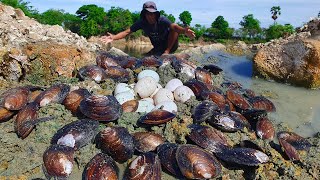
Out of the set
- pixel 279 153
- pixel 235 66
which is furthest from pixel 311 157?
pixel 235 66

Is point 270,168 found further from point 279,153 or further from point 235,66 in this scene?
point 235,66

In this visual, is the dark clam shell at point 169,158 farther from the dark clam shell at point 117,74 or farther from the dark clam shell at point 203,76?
the dark clam shell at point 203,76

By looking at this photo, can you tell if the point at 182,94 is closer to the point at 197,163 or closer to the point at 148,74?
the point at 148,74

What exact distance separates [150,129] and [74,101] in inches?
45.8

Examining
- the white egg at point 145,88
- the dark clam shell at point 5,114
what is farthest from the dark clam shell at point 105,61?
the dark clam shell at point 5,114

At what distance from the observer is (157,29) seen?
8.45 metres

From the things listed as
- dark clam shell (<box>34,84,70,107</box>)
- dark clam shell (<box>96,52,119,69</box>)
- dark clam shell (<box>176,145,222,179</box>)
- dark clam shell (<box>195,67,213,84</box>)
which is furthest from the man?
dark clam shell (<box>176,145,222,179</box>)

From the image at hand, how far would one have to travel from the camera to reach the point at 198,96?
15.9 ft

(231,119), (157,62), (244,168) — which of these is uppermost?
(157,62)

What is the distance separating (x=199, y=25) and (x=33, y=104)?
5976 centimetres

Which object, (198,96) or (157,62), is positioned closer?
(198,96)

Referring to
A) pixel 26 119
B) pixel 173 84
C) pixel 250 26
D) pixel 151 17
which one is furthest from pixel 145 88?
pixel 250 26

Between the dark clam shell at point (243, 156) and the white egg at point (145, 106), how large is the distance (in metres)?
1.31

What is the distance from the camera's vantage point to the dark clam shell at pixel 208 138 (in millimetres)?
3596
